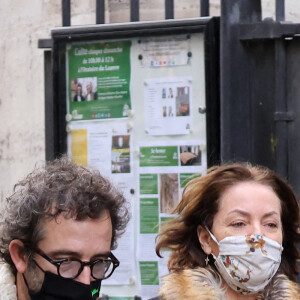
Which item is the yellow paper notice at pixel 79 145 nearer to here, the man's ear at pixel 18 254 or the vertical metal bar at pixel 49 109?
the vertical metal bar at pixel 49 109

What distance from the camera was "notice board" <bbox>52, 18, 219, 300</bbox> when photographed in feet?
13.1

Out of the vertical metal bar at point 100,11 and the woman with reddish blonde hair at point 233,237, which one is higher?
the vertical metal bar at point 100,11

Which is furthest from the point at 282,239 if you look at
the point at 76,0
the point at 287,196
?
the point at 76,0

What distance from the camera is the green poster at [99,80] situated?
414 centimetres

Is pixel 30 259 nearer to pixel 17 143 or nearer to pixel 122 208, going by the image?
pixel 122 208

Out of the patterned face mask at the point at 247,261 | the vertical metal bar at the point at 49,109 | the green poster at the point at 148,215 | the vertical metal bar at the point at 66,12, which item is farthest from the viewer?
the vertical metal bar at the point at 49,109

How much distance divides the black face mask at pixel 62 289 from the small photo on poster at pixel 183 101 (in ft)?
4.59

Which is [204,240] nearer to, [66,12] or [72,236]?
[72,236]

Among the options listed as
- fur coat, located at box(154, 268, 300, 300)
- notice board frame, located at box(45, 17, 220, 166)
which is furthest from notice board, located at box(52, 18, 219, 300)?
fur coat, located at box(154, 268, 300, 300)

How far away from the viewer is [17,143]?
5.83 meters

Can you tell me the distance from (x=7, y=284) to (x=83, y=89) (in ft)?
5.09

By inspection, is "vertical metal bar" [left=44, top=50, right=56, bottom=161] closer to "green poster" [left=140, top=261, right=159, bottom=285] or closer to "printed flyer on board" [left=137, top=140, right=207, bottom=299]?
"printed flyer on board" [left=137, top=140, right=207, bottom=299]

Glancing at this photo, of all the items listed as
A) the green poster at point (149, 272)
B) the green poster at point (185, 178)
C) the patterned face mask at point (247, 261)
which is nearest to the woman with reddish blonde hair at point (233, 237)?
the patterned face mask at point (247, 261)

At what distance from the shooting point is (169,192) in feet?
13.3
